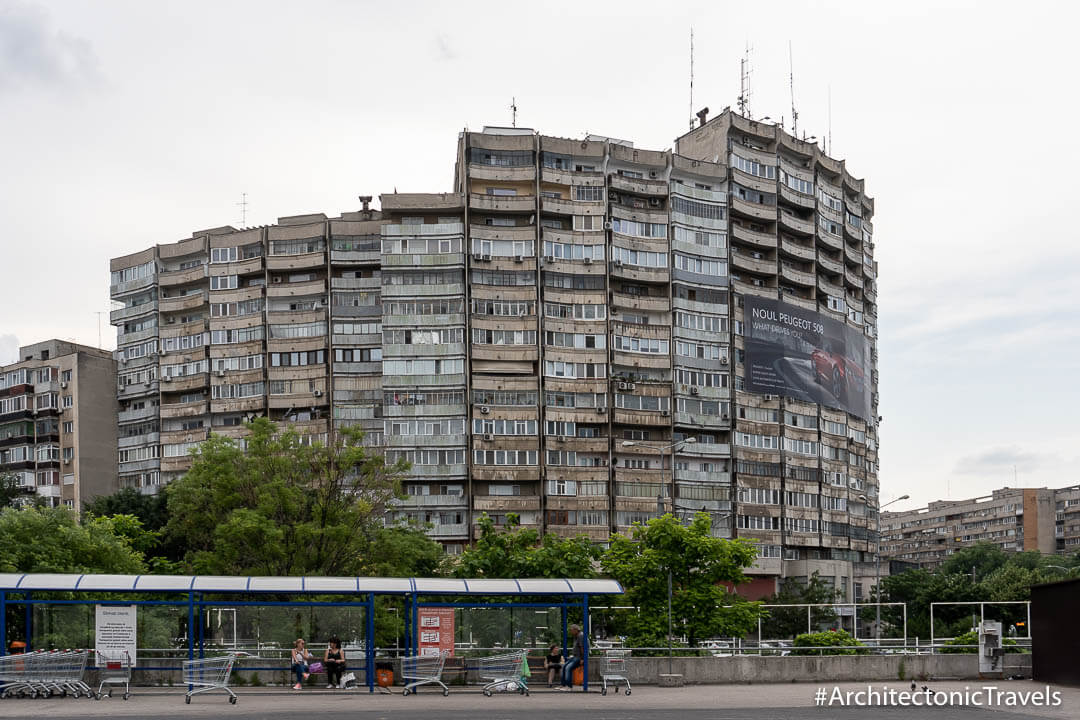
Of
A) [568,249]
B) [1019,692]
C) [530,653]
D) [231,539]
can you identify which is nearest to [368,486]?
[231,539]

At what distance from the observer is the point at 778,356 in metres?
108

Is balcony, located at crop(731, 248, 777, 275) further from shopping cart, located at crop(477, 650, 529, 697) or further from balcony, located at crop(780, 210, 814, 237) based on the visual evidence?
shopping cart, located at crop(477, 650, 529, 697)

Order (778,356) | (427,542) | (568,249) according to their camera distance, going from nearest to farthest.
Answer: (427,542) → (568,249) → (778,356)

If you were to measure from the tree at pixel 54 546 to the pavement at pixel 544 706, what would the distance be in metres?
17.1

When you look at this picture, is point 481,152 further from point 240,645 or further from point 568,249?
point 240,645

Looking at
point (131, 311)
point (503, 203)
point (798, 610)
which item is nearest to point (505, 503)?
point (798, 610)

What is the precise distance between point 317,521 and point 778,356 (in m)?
61.5

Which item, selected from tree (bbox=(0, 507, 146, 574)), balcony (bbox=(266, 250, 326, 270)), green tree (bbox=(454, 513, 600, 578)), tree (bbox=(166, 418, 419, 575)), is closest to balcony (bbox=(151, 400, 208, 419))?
balcony (bbox=(266, 250, 326, 270))

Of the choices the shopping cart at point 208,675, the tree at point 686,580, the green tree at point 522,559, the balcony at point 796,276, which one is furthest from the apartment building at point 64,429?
the shopping cart at point 208,675

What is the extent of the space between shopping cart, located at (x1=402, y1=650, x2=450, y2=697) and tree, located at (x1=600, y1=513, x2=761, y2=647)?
16.0 meters

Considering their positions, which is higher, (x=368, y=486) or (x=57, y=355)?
(x=57, y=355)

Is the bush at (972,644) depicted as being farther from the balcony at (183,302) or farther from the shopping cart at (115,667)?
the balcony at (183,302)

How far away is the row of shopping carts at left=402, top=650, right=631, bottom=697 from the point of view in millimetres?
31344

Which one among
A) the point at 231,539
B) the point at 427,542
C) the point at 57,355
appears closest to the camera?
the point at 231,539
